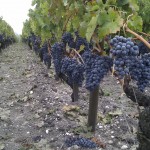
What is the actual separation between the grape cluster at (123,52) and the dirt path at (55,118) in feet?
2.76

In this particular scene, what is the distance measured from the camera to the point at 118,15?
3.29m

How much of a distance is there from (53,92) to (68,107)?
1545mm

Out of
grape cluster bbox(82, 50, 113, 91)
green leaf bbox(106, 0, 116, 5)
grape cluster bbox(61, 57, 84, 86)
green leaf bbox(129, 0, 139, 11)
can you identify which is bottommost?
grape cluster bbox(61, 57, 84, 86)

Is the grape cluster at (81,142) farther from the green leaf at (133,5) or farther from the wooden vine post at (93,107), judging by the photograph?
the green leaf at (133,5)

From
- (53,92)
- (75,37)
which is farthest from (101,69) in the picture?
(53,92)

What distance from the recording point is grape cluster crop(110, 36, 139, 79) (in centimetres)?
303

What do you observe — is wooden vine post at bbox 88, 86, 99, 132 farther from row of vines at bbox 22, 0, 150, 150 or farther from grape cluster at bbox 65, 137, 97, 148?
grape cluster at bbox 65, 137, 97, 148

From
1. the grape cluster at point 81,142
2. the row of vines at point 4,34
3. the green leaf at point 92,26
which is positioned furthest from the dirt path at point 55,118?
the row of vines at point 4,34

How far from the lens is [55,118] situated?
5.92 metres

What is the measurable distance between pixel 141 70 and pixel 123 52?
0.49 meters

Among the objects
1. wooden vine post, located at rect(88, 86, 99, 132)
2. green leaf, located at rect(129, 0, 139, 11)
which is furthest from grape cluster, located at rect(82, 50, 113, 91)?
wooden vine post, located at rect(88, 86, 99, 132)

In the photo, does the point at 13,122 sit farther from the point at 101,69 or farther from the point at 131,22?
the point at 131,22

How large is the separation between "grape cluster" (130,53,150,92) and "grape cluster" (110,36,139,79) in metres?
0.19

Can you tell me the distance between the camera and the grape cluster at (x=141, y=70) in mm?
3357
